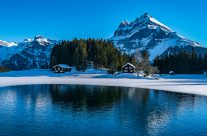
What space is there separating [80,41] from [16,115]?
497 ft

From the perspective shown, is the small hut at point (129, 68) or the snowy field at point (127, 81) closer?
the snowy field at point (127, 81)

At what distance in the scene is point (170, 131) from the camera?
37.5 meters

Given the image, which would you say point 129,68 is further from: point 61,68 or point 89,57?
point 61,68

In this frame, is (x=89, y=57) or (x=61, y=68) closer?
(x=61, y=68)

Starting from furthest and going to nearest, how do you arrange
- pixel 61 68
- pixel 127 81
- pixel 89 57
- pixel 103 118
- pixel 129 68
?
pixel 89 57, pixel 61 68, pixel 129 68, pixel 127 81, pixel 103 118

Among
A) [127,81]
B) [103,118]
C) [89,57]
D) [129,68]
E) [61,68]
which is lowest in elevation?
[103,118]

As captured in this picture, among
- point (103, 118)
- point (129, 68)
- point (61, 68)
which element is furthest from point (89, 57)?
point (103, 118)

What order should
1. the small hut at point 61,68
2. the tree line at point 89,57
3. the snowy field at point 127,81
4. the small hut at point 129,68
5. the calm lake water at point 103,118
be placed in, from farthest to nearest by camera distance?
the tree line at point 89,57, the small hut at point 61,68, the small hut at point 129,68, the snowy field at point 127,81, the calm lake water at point 103,118

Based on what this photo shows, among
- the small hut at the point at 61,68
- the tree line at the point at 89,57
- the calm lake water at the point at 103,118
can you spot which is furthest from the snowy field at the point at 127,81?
the calm lake water at the point at 103,118

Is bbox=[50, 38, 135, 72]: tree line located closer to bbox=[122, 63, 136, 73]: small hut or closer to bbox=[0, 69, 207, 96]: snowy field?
bbox=[122, 63, 136, 73]: small hut

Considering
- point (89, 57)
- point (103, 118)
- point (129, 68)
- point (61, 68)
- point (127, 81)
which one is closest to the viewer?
point (103, 118)

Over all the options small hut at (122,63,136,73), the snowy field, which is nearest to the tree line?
small hut at (122,63,136,73)

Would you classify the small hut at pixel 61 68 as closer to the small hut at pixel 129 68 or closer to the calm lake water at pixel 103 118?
the small hut at pixel 129 68

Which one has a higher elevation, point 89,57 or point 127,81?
point 89,57
